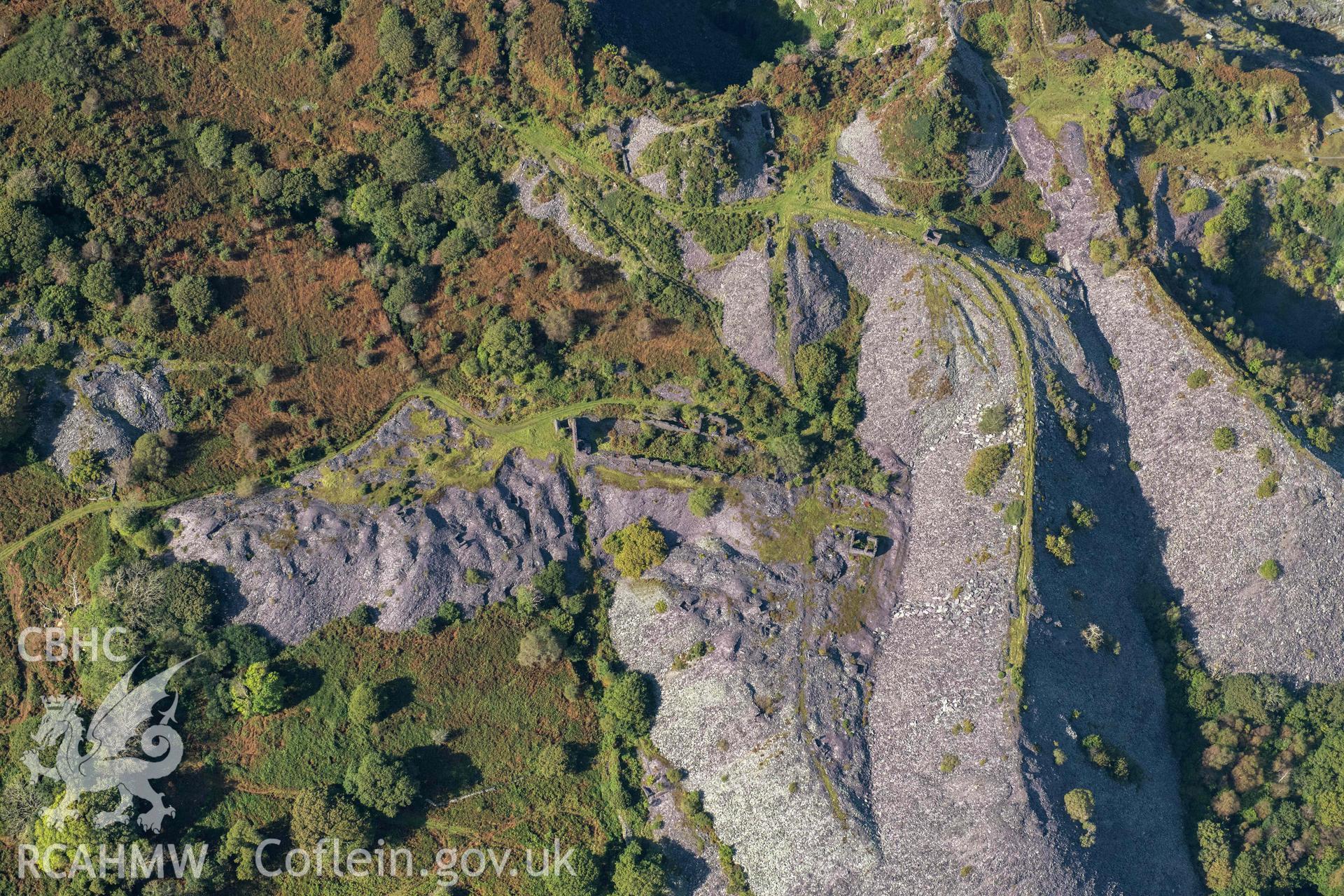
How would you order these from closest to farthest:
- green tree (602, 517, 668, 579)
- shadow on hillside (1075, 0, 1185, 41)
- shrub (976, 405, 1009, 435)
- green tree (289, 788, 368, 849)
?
green tree (289, 788, 368, 849) → shrub (976, 405, 1009, 435) → green tree (602, 517, 668, 579) → shadow on hillside (1075, 0, 1185, 41)

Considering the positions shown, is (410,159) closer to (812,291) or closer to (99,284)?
(99,284)

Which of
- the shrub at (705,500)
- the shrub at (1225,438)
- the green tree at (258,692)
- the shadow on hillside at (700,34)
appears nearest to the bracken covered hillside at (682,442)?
the green tree at (258,692)

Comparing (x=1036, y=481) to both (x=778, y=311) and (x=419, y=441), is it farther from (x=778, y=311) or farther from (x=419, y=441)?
(x=419, y=441)

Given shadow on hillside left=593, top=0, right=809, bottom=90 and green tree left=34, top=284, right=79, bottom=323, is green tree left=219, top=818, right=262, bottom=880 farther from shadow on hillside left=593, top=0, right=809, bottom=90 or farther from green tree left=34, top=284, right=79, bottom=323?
shadow on hillside left=593, top=0, right=809, bottom=90

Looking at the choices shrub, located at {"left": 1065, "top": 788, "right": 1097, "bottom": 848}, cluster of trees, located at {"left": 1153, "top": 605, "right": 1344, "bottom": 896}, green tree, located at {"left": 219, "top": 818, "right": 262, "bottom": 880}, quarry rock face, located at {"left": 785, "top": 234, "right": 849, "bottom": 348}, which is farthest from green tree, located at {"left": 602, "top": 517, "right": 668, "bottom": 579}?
cluster of trees, located at {"left": 1153, "top": 605, "right": 1344, "bottom": 896}

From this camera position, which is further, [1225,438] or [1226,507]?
[1226,507]

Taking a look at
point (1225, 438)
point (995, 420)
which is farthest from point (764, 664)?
point (1225, 438)

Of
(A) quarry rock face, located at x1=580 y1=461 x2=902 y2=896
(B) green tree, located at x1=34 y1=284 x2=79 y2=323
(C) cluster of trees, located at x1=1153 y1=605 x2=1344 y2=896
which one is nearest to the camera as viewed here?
(A) quarry rock face, located at x1=580 y1=461 x2=902 y2=896
